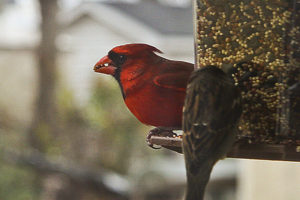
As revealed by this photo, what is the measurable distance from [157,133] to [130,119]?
181 inches

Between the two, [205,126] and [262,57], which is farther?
[262,57]

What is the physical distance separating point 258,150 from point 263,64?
8.3 inches

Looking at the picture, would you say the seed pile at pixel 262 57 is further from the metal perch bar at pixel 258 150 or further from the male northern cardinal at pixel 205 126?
the male northern cardinal at pixel 205 126

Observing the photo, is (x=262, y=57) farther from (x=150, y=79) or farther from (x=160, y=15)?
(x=160, y=15)

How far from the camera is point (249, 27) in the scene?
1.24m

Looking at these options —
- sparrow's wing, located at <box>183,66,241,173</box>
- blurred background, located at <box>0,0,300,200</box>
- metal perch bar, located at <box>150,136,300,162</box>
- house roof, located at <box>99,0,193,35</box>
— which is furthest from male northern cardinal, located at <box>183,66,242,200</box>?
house roof, located at <box>99,0,193,35</box>

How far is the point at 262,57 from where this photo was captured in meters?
1.24

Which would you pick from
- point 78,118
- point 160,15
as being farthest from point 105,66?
point 160,15

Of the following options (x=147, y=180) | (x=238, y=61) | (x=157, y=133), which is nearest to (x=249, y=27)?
(x=238, y=61)

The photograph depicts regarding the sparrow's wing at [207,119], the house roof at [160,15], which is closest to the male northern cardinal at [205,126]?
the sparrow's wing at [207,119]

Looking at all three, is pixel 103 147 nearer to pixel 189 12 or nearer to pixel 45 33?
pixel 45 33

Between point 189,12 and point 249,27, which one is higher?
point 249,27

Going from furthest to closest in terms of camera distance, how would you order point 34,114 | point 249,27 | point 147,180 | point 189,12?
point 189,12, point 34,114, point 147,180, point 249,27

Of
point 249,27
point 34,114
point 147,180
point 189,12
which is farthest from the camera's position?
point 189,12
